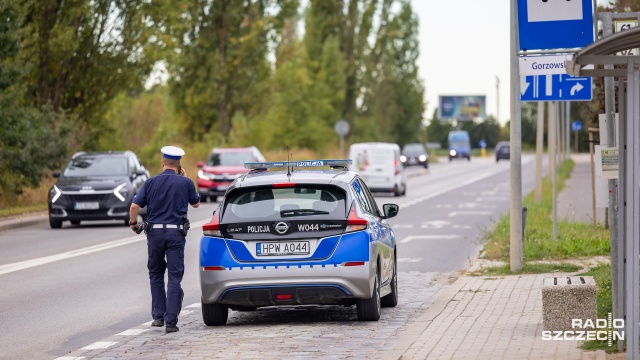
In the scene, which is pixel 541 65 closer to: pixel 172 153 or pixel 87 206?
pixel 172 153


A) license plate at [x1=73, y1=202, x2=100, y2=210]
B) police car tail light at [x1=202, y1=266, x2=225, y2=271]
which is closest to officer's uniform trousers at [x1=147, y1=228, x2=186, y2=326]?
police car tail light at [x1=202, y1=266, x2=225, y2=271]

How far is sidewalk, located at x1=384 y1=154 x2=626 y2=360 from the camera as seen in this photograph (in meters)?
9.87

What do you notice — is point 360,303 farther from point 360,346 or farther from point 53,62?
point 53,62

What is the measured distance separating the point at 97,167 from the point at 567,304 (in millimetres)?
20942

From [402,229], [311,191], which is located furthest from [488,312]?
[402,229]

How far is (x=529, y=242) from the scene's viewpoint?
20.1 meters

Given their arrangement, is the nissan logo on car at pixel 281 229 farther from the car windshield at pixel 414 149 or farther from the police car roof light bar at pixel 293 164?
the car windshield at pixel 414 149

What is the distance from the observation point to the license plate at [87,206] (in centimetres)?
2906

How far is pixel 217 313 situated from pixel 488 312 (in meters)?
2.57

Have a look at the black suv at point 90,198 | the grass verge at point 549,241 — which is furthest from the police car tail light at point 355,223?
the black suv at point 90,198

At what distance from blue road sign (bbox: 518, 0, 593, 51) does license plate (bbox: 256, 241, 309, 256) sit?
4678 mm

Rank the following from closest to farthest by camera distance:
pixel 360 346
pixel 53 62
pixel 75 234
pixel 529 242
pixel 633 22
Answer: pixel 360 346, pixel 633 22, pixel 529 242, pixel 75 234, pixel 53 62

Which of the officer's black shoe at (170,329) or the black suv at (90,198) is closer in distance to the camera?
the officer's black shoe at (170,329)

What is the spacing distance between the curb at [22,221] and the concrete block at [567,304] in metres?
19.9
